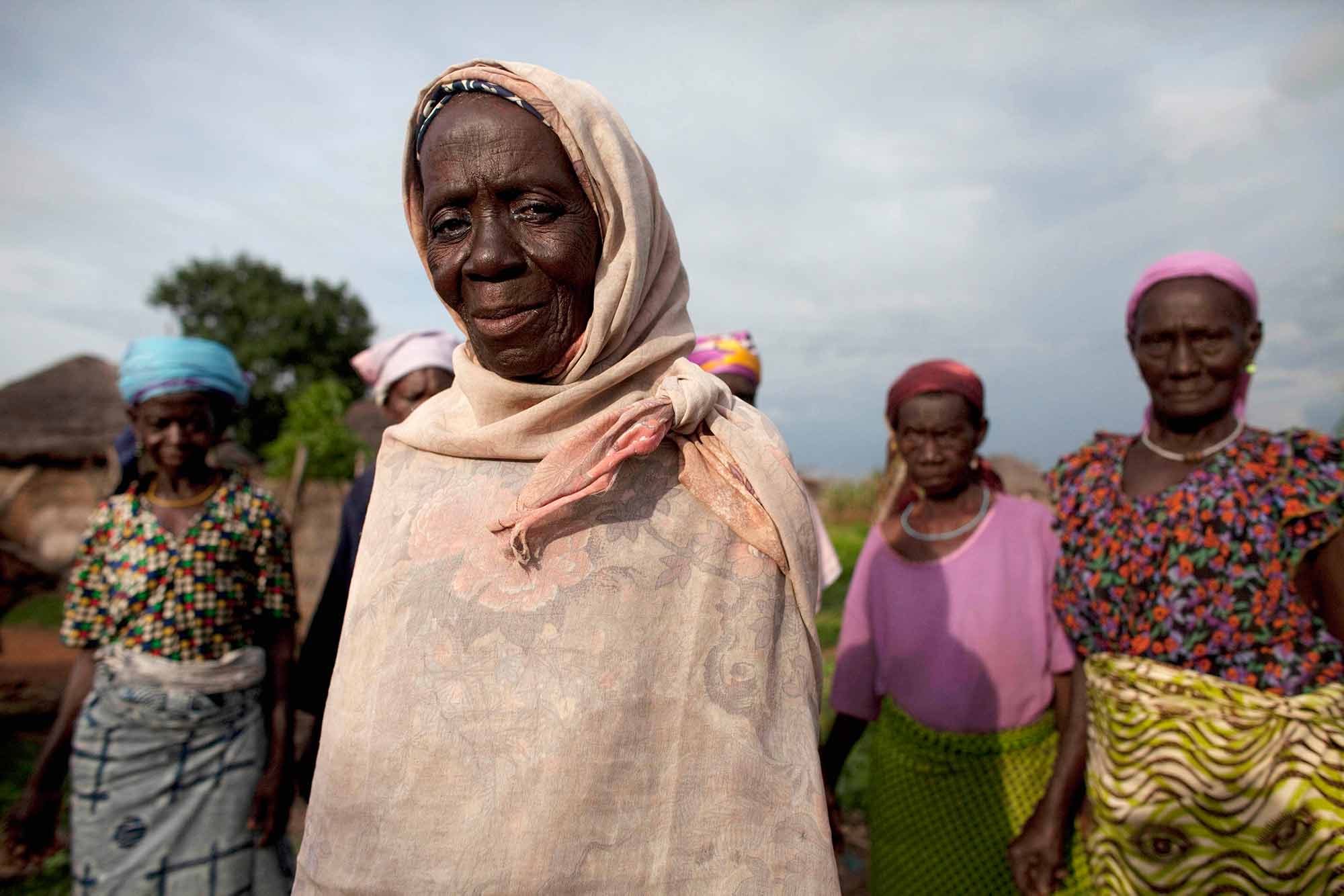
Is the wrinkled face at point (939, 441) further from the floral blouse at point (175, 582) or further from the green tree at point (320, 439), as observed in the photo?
the green tree at point (320, 439)

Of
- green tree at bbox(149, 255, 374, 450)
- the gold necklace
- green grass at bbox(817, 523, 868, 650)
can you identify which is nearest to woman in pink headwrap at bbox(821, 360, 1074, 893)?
green grass at bbox(817, 523, 868, 650)

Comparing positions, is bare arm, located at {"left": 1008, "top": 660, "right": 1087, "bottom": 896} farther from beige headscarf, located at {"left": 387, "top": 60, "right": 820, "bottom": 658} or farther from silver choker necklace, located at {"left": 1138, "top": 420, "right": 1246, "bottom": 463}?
beige headscarf, located at {"left": 387, "top": 60, "right": 820, "bottom": 658}

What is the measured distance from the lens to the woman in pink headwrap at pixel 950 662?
9.26ft

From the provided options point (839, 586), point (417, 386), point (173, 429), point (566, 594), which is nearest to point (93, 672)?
point (173, 429)

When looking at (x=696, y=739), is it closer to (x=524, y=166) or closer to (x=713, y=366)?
(x=524, y=166)

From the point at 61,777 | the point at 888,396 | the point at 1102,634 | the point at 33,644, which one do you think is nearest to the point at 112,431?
the point at 33,644

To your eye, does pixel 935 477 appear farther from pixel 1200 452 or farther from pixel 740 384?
pixel 740 384

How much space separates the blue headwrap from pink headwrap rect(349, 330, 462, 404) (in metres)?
0.67

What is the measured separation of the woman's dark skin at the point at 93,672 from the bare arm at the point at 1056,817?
2590 millimetres

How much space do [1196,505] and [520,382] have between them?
2020 mm

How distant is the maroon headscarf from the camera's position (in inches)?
128

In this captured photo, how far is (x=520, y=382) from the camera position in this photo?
60.0 inches

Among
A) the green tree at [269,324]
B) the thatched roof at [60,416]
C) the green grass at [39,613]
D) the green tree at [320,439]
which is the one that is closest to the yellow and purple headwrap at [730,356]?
the green tree at [320,439]

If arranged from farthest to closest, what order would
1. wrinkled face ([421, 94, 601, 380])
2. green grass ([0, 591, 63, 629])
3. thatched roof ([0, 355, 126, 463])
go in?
thatched roof ([0, 355, 126, 463]) < green grass ([0, 591, 63, 629]) < wrinkled face ([421, 94, 601, 380])
